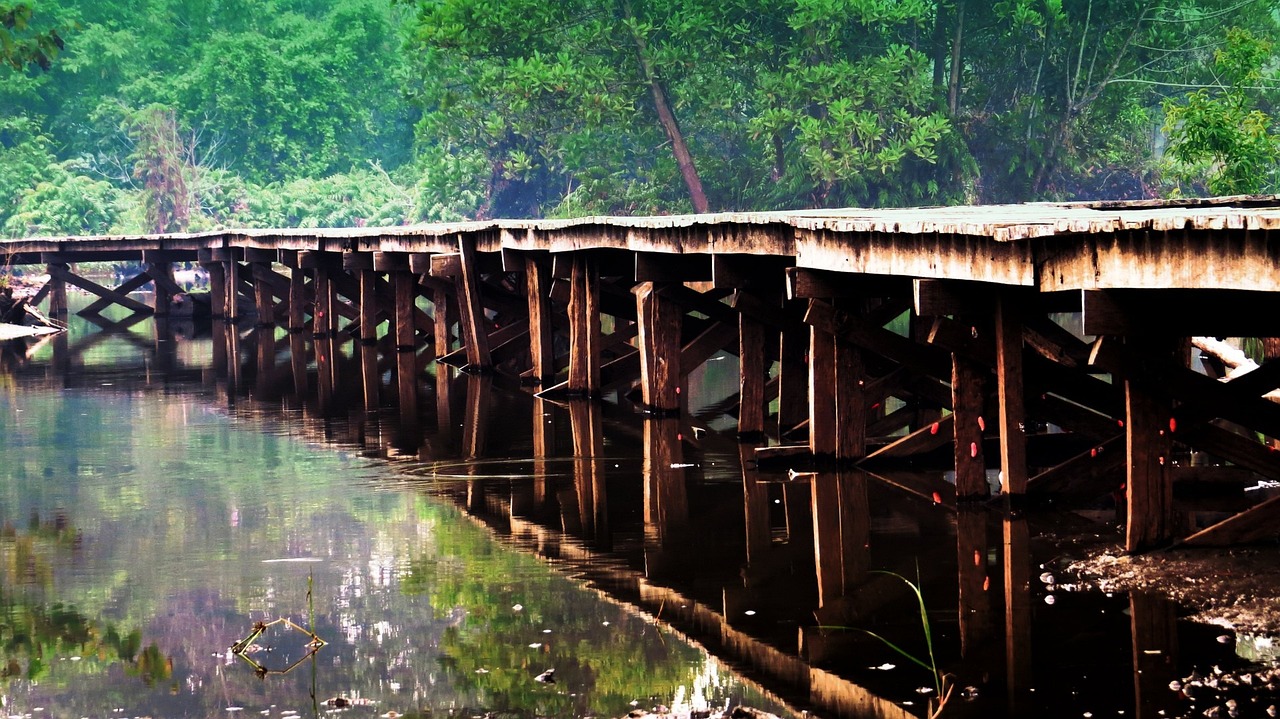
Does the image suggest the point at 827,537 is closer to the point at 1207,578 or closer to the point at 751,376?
the point at 1207,578

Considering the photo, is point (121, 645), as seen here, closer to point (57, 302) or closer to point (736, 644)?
point (736, 644)

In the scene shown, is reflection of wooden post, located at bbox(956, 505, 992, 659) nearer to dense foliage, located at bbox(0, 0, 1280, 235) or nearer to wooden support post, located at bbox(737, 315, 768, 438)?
wooden support post, located at bbox(737, 315, 768, 438)

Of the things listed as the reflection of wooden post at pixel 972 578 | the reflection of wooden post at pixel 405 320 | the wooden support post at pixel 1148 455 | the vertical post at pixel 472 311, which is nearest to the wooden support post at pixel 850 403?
the reflection of wooden post at pixel 972 578

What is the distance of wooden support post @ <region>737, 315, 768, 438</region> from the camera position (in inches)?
515

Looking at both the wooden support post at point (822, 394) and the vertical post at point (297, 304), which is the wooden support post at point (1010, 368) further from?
the vertical post at point (297, 304)

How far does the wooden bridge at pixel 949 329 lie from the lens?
7957 millimetres

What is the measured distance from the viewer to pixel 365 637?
7664 mm

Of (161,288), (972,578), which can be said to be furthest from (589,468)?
(161,288)

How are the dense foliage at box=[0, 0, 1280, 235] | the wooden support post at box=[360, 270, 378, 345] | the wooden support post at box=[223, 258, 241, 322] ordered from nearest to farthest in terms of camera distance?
the wooden support post at box=[360, 270, 378, 345], the wooden support post at box=[223, 258, 241, 322], the dense foliage at box=[0, 0, 1280, 235]

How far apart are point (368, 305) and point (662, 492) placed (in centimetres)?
1330

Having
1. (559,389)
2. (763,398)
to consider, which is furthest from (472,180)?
(763,398)

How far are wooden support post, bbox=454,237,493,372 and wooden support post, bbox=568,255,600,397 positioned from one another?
2.79 meters

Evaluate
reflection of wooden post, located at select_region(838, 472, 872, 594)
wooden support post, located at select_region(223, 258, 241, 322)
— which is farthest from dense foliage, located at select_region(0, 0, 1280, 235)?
reflection of wooden post, located at select_region(838, 472, 872, 594)

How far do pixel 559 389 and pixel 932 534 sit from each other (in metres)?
7.90
